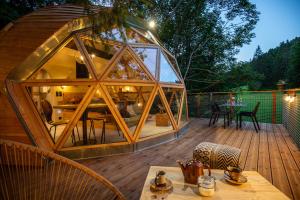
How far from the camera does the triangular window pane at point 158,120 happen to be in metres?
6.41

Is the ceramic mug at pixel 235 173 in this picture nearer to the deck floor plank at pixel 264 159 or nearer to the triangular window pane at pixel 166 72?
the deck floor plank at pixel 264 159

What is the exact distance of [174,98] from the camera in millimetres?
7219

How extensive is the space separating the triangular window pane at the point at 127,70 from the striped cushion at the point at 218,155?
316cm

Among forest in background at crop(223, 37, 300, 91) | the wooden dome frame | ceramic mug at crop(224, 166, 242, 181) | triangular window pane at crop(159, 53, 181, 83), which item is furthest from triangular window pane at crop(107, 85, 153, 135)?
forest in background at crop(223, 37, 300, 91)

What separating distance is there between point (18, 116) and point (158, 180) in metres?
3.97

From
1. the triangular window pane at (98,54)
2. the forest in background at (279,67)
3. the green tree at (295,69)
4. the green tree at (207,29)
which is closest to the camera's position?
the triangular window pane at (98,54)

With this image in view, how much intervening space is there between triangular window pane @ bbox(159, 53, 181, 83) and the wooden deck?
2209mm

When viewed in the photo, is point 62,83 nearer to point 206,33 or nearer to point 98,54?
point 98,54

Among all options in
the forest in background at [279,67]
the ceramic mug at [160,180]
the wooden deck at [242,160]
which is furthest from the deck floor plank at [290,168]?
the forest in background at [279,67]

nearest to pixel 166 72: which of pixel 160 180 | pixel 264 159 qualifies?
pixel 264 159

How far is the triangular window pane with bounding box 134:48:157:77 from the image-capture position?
5.88m

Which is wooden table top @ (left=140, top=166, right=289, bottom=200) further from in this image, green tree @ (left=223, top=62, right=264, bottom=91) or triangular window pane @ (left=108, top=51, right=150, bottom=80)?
green tree @ (left=223, top=62, right=264, bottom=91)

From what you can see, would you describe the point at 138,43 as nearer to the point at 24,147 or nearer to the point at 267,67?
the point at 24,147

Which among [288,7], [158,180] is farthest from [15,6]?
[288,7]
